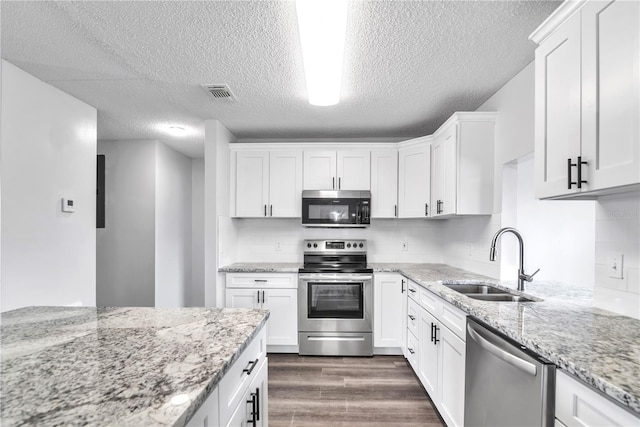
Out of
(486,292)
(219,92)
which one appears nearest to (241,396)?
Answer: (486,292)

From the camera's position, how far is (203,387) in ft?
2.43

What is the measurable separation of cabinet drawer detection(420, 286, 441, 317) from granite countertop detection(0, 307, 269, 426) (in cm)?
136

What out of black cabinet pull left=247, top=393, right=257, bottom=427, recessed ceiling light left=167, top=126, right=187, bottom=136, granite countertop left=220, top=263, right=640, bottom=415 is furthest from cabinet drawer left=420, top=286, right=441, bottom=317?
recessed ceiling light left=167, top=126, right=187, bottom=136

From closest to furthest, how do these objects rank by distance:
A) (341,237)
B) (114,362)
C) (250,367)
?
(114,362) < (250,367) < (341,237)

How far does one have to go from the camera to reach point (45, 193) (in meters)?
2.35

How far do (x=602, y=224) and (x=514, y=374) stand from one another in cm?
96

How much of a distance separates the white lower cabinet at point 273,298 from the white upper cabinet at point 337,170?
44.2 inches

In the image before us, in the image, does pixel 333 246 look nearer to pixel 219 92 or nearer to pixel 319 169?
pixel 319 169

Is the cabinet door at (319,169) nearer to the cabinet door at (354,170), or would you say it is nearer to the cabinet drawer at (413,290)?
the cabinet door at (354,170)

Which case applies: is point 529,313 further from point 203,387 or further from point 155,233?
point 155,233

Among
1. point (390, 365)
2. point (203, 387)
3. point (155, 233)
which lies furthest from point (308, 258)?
point (203, 387)

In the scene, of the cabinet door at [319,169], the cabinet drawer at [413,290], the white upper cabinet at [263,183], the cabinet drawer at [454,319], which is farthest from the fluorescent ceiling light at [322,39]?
the cabinet drawer at [413,290]

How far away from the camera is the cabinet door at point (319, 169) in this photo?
3.50 meters

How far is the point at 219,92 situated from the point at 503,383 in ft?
8.78
